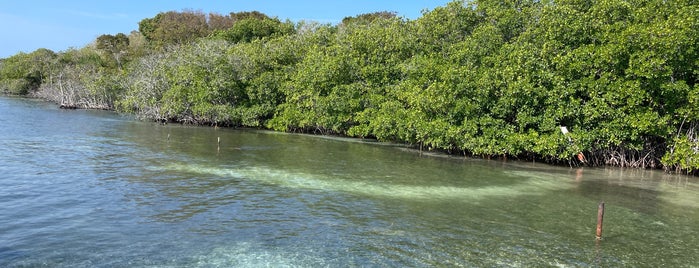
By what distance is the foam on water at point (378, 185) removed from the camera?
1908 centimetres

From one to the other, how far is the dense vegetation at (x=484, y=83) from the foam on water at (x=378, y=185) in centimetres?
584

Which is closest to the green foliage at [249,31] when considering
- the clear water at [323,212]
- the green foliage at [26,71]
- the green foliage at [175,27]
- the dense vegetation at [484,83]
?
the green foliage at [175,27]

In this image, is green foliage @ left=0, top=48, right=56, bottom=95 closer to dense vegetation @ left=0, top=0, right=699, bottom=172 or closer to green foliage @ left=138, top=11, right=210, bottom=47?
green foliage @ left=138, top=11, right=210, bottom=47

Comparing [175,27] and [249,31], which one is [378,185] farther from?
[175,27]

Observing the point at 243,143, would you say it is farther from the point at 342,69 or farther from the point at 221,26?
the point at 221,26

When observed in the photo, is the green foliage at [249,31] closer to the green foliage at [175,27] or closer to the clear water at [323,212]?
the green foliage at [175,27]

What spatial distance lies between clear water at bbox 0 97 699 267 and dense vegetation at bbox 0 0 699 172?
7.83ft

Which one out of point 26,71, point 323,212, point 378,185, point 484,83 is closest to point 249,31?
point 484,83

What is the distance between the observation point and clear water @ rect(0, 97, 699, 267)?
38.3 feet

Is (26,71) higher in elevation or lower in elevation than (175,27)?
lower

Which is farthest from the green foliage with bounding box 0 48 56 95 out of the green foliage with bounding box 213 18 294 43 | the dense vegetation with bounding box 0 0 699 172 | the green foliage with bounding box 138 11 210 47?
the dense vegetation with bounding box 0 0 699 172

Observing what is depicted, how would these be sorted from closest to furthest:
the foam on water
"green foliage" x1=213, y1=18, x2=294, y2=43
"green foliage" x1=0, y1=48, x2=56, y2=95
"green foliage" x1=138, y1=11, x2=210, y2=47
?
1. the foam on water
2. "green foliage" x1=213, y1=18, x2=294, y2=43
3. "green foliage" x1=138, y1=11, x2=210, y2=47
4. "green foliage" x1=0, y1=48, x2=56, y2=95

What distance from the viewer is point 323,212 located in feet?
51.3

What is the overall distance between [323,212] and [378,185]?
5423mm
